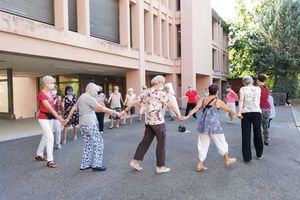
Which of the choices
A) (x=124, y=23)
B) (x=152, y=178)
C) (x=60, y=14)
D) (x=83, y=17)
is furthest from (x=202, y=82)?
(x=152, y=178)

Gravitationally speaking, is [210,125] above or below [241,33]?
below

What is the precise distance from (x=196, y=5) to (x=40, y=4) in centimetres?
1449

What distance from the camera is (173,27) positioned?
22.2m

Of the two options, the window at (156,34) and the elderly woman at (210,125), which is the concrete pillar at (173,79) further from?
the elderly woman at (210,125)

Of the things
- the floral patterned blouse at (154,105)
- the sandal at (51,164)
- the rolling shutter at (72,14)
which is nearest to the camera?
the floral patterned blouse at (154,105)

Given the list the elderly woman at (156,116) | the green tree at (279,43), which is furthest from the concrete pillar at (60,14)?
the green tree at (279,43)

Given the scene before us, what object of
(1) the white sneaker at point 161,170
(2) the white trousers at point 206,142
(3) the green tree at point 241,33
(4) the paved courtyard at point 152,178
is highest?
(3) the green tree at point 241,33

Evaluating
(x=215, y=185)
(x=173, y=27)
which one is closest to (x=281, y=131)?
(x=215, y=185)

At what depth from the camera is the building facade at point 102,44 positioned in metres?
9.99

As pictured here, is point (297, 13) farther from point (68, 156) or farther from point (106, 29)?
point (68, 156)

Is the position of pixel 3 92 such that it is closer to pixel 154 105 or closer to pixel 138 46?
pixel 138 46

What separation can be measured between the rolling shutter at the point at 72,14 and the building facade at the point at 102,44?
0.14 ft

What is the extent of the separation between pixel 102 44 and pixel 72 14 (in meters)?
1.84

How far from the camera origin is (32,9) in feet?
34.7
